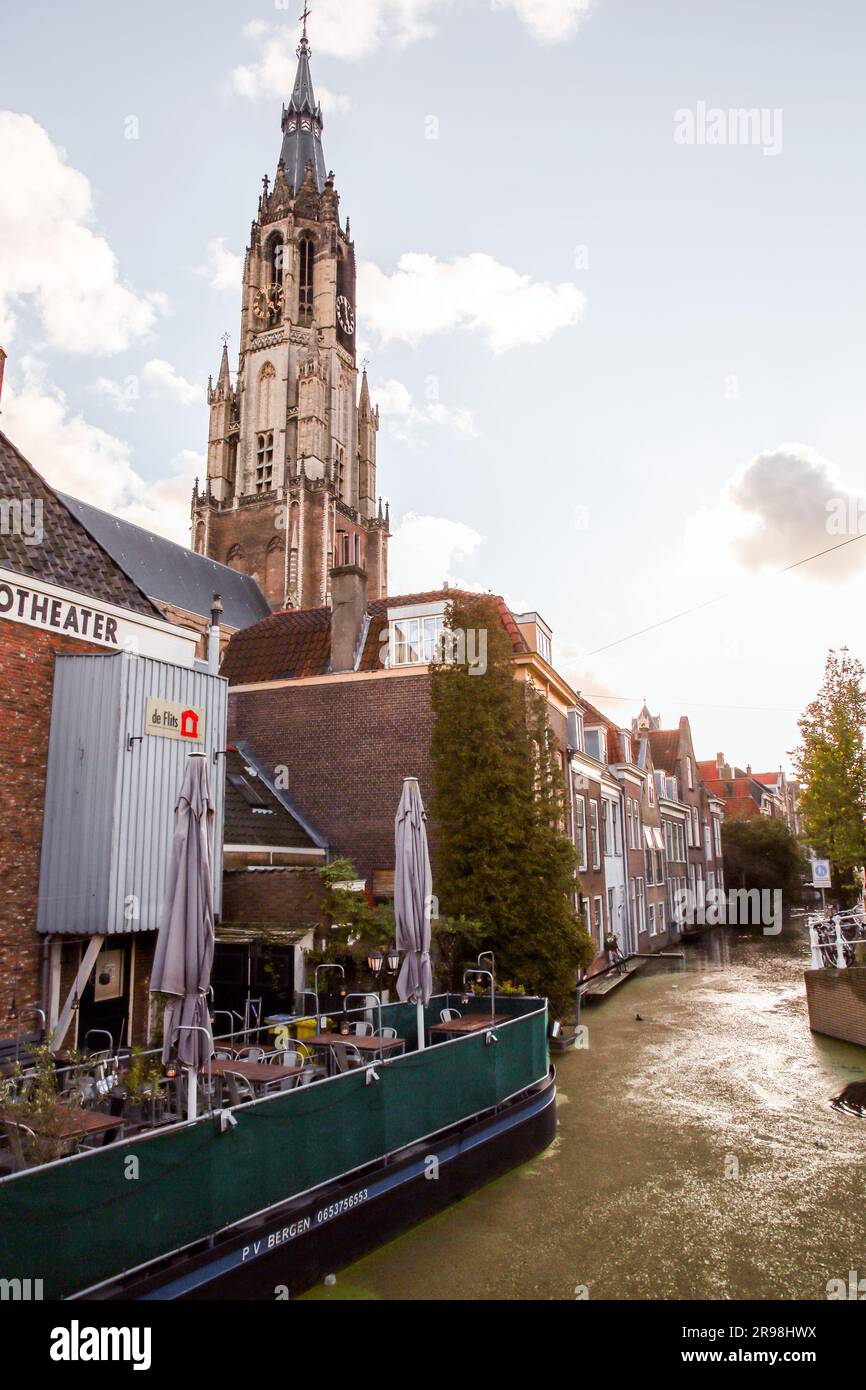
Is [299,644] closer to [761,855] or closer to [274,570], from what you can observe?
[761,855]

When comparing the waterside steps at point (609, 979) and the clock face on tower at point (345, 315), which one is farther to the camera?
the clock face on tower at point (345, 315)

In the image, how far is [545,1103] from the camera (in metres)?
11.6

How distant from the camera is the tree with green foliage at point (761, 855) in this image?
56.7 meters

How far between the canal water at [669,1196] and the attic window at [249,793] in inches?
350

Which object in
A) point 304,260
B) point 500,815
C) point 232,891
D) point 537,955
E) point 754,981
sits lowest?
point 754,981

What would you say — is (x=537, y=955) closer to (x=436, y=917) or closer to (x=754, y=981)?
(x=436, y=917)

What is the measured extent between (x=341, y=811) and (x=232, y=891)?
4.35 m

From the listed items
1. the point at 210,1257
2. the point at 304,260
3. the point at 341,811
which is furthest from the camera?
the point at 304,260

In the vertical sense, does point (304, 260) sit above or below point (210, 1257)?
above

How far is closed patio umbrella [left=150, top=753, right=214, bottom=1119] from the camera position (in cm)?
789

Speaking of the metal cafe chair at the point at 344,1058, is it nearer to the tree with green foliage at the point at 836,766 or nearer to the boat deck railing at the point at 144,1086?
the boat deck railing at the point at 144,1086

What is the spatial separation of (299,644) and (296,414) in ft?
184

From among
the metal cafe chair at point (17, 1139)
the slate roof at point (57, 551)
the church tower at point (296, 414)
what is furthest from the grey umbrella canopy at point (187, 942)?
the church tower at point (296, 414)
